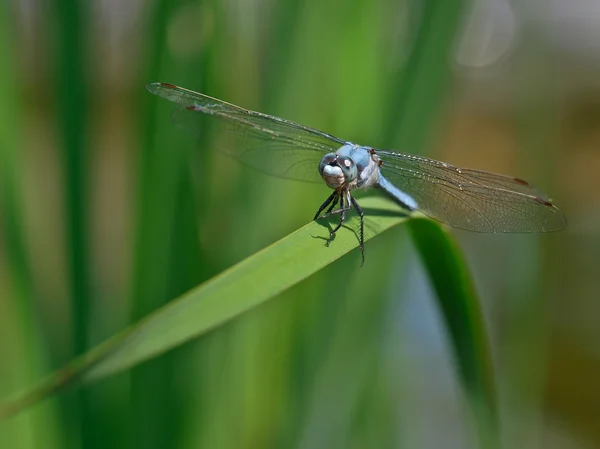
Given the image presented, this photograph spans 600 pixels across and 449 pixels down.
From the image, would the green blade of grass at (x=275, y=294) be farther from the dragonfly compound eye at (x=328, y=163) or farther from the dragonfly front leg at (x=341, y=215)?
the dragonfly compound eye at (x=328, y=163)

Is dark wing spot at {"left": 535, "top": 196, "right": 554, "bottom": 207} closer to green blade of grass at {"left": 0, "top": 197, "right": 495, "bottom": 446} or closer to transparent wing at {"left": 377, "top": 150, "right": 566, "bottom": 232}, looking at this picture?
transparent wing at {"left": 377, "top": 150, "right": 566, "bottom": 232}

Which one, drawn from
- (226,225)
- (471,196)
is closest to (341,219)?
(226,225)

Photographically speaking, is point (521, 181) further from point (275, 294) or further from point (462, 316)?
point (275, 294)

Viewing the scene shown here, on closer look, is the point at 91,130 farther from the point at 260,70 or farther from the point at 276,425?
the point at 276,425

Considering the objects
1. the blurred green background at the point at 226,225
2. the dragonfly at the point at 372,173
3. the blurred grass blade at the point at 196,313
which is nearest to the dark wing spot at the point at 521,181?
the dragonfly at the point at 372,173

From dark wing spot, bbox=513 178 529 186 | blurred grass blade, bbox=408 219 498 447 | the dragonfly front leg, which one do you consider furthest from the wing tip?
dark wing spot, bbox=513 178 529 186

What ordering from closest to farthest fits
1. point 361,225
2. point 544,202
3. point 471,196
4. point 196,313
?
point 196,313
point 361,225
point 544,202
point 471,196

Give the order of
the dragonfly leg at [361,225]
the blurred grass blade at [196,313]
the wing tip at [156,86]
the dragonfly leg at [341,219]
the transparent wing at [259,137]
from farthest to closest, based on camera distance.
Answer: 1. the transparent wing at [259,137]
2. the wing tip at [156,86]
3. the dragonfly leg at [361,225]
4. the dragonfly leg at [341,219]
5. the blurred grass blade at [196,313]
